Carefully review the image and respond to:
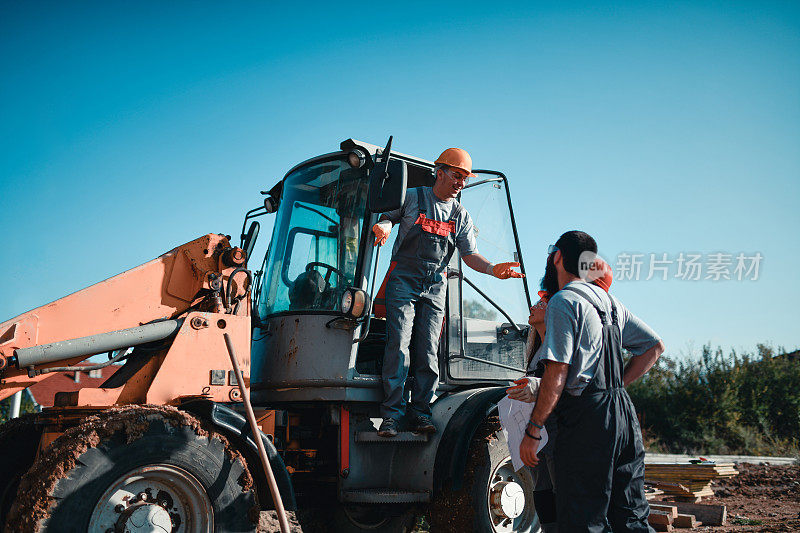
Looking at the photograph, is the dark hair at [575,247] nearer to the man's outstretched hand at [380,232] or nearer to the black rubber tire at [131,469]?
the man's outstretched hand at [380,232]

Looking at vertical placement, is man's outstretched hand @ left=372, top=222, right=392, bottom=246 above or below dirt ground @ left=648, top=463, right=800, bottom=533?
above

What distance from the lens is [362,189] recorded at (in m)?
5.24

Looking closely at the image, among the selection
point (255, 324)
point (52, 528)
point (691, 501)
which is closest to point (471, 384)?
point (255, 324)

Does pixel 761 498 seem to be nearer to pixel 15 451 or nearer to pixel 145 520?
pixel 145 520

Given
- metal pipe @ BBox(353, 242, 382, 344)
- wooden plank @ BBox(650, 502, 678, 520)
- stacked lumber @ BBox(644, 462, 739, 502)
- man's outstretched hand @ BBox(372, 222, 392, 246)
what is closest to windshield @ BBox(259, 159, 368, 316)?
metal pipe @ BBox(353, 242, 382, 344)

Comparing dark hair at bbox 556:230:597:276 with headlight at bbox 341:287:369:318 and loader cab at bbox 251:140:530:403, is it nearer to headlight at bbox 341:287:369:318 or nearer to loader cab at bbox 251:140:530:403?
headlight at bbox 341:287:369:318

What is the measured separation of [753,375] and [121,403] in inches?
921

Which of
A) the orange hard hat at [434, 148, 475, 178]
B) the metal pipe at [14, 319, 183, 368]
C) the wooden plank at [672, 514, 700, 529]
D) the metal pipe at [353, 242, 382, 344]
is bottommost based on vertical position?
the wooden plank at [672, 514, 700, 529]

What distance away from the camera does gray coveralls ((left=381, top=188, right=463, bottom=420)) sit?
4855 mm

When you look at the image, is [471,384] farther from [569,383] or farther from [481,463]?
[569,383]

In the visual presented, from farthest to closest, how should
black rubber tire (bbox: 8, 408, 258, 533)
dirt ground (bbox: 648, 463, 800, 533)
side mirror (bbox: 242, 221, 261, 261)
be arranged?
dirt ground (bbox: 648, 463, 800, 533)
side mirror (bbox: 242, 221, 261, 261)
black rubber tire (bbox: 8, 408, 258, 533)

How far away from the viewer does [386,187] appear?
4633 mm

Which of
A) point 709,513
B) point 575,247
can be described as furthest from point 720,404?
point 575,247

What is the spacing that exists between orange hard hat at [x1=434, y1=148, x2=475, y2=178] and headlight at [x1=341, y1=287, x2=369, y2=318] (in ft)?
4.15
